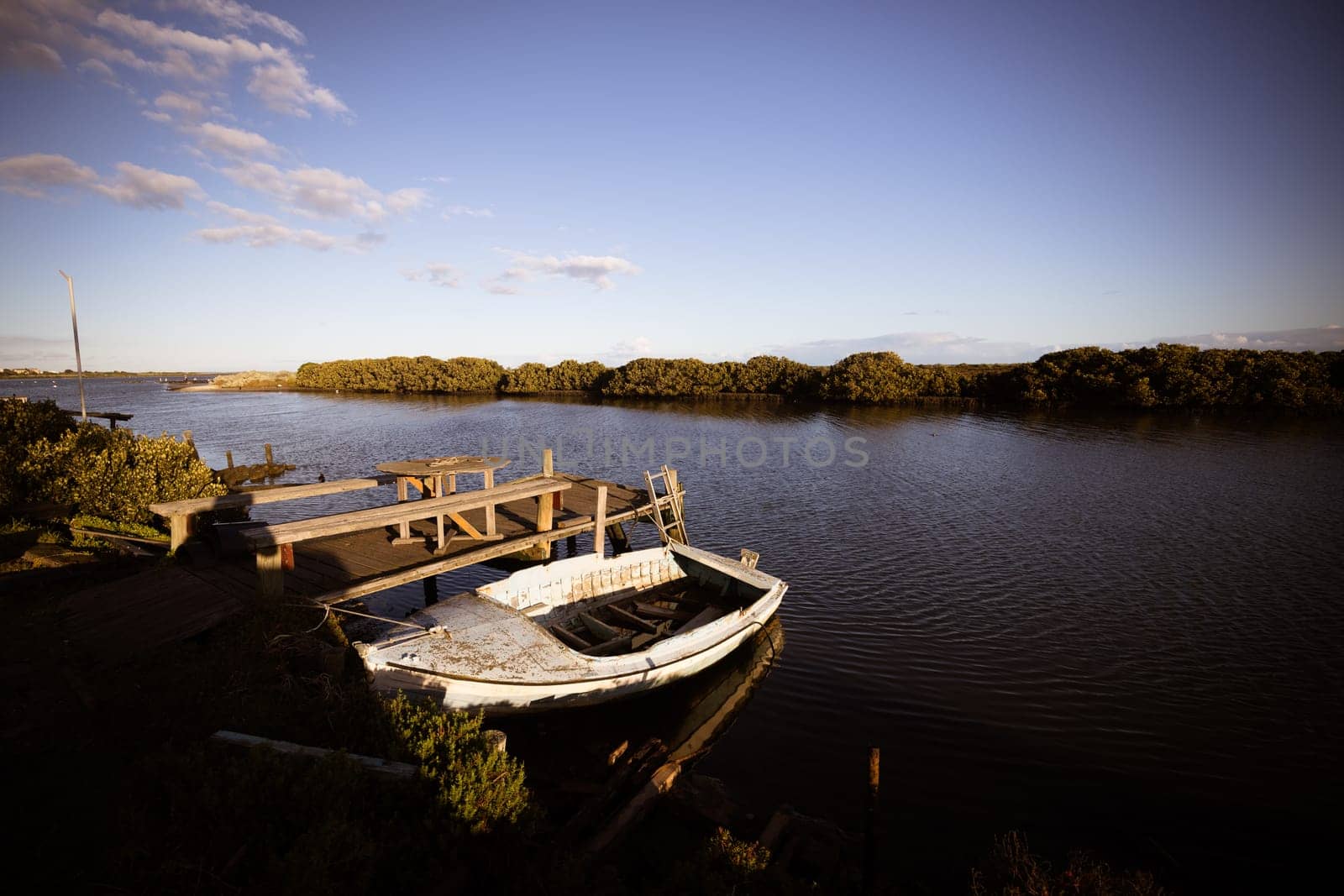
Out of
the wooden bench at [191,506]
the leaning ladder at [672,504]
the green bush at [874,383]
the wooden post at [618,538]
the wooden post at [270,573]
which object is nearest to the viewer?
the wooden post at [270,573]

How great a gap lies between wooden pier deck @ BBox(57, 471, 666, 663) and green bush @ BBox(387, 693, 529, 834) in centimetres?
453

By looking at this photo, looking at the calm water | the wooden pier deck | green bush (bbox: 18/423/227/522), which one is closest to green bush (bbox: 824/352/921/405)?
the calm water

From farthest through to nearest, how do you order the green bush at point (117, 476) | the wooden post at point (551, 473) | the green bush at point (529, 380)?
the green bush at point (529, 380), the wooden post at point (551, 473), the green bush at point (117, 476)

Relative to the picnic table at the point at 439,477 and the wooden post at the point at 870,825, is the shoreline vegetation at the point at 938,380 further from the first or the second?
the wooden post at the point at 870,825

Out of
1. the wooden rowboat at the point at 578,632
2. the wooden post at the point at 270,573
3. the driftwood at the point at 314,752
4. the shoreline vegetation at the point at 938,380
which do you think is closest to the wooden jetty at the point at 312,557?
the wooden post at the point at 270,573

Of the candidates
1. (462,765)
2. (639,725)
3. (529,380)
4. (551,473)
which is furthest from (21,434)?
(529,380)

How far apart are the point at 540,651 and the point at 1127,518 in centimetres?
2786

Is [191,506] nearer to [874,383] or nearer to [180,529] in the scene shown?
[180,529]

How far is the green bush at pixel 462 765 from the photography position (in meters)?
5.82

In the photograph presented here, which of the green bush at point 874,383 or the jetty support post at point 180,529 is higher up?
the green bush at point 874,383

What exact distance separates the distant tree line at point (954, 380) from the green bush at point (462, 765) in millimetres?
84095

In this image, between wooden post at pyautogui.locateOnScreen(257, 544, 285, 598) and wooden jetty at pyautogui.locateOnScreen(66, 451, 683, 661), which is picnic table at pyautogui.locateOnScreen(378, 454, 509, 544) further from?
wooden post at pyautogui.locateOnScreen(257, 544, 285, 598)

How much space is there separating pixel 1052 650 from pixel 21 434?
29996mm

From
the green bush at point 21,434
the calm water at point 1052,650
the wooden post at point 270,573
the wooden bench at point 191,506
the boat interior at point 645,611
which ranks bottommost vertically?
the calm water at point 1052,650
